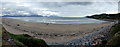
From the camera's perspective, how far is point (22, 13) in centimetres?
1100

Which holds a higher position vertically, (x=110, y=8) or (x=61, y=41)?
(x=110, y=8)

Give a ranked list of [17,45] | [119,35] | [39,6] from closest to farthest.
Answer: [17,45], [119,35], [39,6]

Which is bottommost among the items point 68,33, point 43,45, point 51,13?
point 68,33

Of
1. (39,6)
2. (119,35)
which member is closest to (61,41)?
(39,6)

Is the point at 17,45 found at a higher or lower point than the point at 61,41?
higher

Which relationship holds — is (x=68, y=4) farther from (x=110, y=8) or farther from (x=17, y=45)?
(x=17, y=45)

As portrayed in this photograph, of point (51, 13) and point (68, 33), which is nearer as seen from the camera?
point (51, 13)

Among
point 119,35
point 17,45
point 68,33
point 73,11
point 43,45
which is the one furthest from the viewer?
point 68,33

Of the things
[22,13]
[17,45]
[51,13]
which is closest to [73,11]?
[51,13]

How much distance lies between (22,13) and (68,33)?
13.4 feet

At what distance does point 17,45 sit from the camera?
6574 millimetres

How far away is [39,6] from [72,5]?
71.5 inches

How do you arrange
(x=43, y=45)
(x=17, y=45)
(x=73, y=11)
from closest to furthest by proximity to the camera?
(x=17, y=45)
(x=43, y=45)
(x=73, y=11)

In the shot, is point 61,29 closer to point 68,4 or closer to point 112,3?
point 68,4
